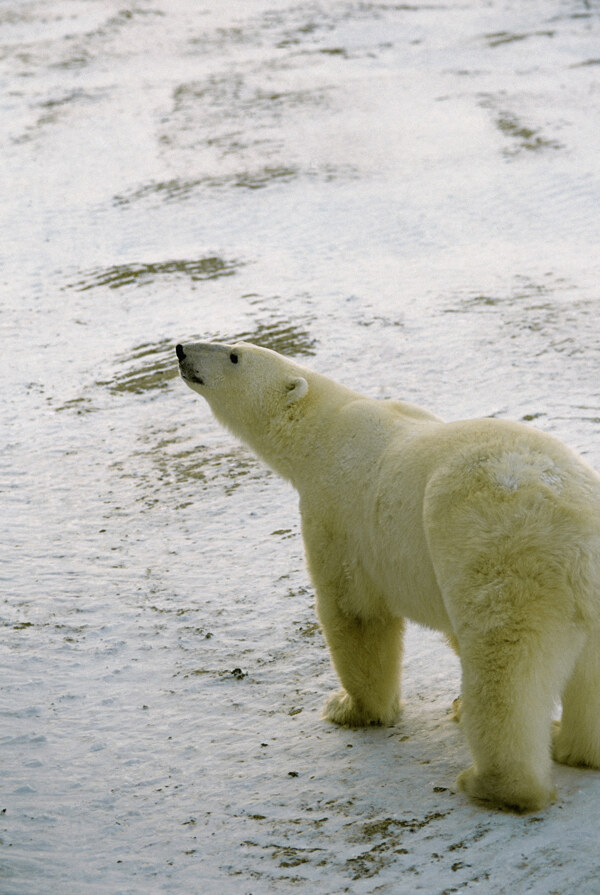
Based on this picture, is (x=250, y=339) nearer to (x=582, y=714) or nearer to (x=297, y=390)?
(x=297, y=390)

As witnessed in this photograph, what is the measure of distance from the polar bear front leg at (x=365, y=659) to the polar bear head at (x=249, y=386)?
849mm

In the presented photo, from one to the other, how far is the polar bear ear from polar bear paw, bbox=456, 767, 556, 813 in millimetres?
1823

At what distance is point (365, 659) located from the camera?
431 cm

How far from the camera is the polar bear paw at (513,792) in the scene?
132 inches

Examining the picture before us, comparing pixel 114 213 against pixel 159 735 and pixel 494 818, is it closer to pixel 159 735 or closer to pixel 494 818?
pixel 159 735

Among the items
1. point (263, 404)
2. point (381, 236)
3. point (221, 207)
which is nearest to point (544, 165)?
point (381, 236)

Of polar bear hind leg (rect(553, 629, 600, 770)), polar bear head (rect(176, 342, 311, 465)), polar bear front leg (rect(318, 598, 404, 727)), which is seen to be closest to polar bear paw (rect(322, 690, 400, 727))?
polar bear front leg (rect(318, 598, 404, 727))

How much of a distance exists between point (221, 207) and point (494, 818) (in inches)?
441

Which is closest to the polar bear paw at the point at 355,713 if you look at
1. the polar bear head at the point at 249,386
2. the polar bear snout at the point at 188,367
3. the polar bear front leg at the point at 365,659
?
the polar bear front leg at the point at 365,659

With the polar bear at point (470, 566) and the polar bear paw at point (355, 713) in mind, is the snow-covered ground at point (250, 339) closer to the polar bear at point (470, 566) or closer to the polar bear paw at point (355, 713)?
the polar bear paw at point (355, 713)

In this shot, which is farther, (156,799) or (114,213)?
(114,213)

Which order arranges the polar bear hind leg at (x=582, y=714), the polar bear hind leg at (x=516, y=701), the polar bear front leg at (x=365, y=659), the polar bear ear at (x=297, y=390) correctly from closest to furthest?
Result: the polar bear hind leg at (x=516, y=701) → the polar bear hind leg at (x=582, y=714) → the polar bear front leg at (x=365, y=659) → the polar bear ear at (x=297, y=390)

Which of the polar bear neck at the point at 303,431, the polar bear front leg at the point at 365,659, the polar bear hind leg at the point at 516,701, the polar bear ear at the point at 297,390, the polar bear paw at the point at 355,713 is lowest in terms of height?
the polar bear paw at the point at 355,713

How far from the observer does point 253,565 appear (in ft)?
20.3
